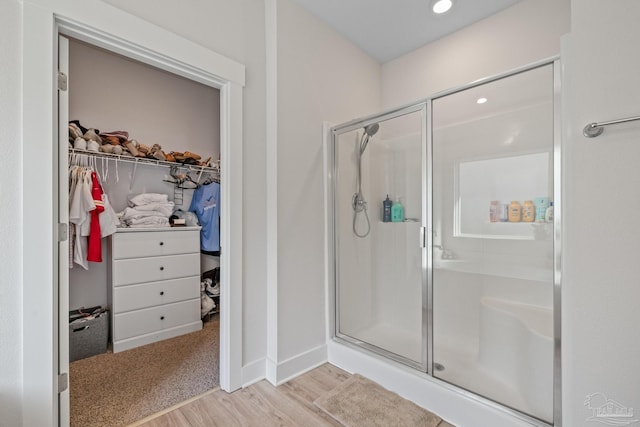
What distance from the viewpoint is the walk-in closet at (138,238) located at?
2.08 metres

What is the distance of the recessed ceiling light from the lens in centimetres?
203

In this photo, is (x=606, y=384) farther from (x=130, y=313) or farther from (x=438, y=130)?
(x=130, y=313)

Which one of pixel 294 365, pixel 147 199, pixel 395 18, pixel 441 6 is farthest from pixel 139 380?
pixel 441 6

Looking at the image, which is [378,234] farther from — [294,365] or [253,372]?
[253,372]

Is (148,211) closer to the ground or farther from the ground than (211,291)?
farther from the ground

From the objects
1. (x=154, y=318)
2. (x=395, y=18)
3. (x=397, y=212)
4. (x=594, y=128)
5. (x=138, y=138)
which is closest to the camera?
(x=594, y=128)

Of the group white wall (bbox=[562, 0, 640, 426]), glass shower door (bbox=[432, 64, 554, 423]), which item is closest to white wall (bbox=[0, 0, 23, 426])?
glass shower door (bbox=[432, 64, 554, 423])

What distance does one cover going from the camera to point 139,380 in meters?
1.97

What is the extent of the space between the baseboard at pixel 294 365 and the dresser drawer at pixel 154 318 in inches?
49.4

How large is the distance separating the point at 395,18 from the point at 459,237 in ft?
5.87

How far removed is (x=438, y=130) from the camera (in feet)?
6.32

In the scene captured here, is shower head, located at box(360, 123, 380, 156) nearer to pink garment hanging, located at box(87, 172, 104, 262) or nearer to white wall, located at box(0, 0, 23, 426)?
white wall, located at box(0, 0, 23, 426)

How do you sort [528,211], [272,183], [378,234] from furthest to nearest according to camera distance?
[378,234] → [272,183] → [528,211]

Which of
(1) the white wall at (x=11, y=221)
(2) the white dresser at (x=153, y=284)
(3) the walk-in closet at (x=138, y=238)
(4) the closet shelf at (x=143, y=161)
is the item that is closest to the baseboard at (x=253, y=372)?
(3) the walk-in closet at (x=138, y=238)
